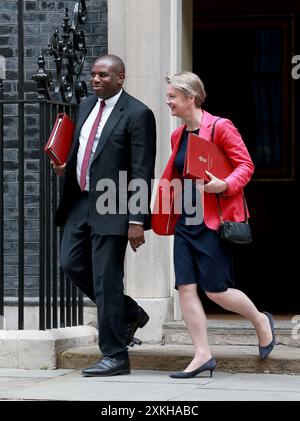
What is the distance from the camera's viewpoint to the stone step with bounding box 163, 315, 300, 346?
9.51m

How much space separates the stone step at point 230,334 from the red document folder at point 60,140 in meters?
1.59

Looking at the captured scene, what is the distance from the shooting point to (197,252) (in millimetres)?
8562

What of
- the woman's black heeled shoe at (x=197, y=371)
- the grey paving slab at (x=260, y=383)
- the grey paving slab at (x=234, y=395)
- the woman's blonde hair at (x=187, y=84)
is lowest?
the grey paving slab at (x=260, y=383)

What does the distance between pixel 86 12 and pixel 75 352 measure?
2.48 meters

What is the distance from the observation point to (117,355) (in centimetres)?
877

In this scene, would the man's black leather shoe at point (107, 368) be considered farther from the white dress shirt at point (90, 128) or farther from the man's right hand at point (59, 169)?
the man's right hand at point (59, 169)

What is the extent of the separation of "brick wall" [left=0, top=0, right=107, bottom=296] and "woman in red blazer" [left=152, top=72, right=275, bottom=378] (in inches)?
67.4

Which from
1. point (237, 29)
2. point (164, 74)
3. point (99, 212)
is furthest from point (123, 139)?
point (237, 29)

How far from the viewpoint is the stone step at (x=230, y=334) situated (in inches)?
374

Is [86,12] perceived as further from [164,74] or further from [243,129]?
[243,129]

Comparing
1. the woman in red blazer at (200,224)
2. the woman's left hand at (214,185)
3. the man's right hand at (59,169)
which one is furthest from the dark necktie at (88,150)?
the woman's left hand at (214,185)

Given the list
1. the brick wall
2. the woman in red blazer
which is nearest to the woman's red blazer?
the woman in red blazer

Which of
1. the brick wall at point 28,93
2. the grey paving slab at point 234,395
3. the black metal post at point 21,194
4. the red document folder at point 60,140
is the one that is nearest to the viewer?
the grey paving slab at point 234,395
